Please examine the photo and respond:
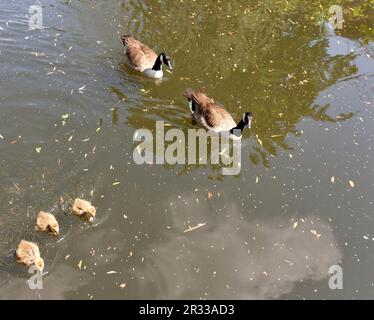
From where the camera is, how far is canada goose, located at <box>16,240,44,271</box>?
7.50m

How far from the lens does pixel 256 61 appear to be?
14297mm

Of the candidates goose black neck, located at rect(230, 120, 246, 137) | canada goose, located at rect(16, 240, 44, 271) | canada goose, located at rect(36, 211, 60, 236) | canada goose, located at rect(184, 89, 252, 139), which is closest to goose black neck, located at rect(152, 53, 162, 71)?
canada goose, located at rect(184, 89, 252, 139)

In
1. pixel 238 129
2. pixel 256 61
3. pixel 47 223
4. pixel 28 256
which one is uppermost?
pixel 256 61

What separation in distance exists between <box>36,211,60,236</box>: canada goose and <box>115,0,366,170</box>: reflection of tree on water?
3.87 metres

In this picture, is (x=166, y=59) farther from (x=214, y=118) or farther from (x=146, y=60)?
(x=214, y=118)

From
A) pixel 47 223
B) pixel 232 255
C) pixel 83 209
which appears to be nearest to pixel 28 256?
pixel 47 223

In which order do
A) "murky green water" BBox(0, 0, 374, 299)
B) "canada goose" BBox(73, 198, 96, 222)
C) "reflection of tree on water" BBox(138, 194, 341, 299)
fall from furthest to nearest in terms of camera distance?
"canada goose" BBox(73, 198, 96, 222), "murky green water" BBox(0, 0, 374, 299), "reflection of tree on water" BBox(138, 194, 341, 299)

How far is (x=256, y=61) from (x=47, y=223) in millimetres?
9471

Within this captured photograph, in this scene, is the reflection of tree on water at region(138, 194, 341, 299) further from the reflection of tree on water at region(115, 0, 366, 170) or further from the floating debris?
the reflection of tree on water at region(115, 0, 366, 170)

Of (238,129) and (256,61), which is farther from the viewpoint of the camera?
(256,61)

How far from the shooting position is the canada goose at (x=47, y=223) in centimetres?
798

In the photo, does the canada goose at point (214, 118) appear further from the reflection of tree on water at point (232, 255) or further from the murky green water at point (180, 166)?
the reflection of tree on water at point (232, 255)

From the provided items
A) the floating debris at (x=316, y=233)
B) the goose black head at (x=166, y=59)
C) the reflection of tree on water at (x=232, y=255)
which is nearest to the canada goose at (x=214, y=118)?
the goose black head at (x=166, y=59)
